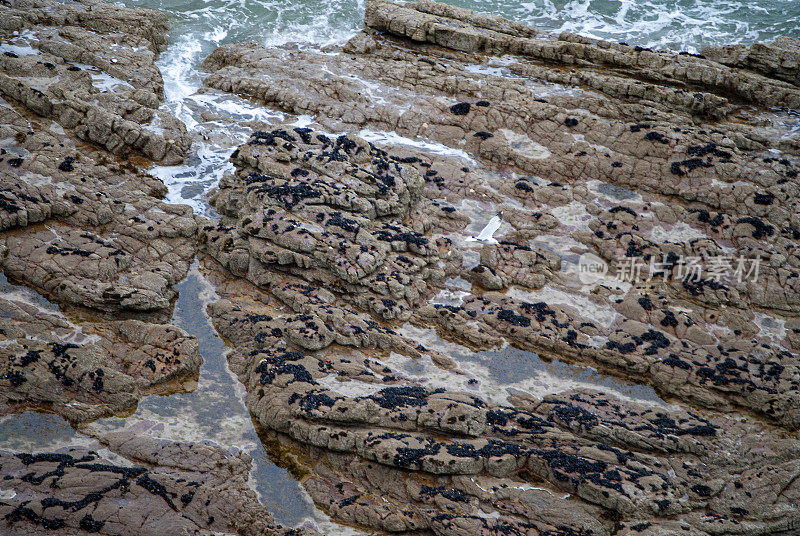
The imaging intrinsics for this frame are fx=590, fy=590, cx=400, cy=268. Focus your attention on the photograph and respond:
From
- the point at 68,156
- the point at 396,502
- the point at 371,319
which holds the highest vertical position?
the point at 68,156

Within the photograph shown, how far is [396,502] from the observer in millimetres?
18047

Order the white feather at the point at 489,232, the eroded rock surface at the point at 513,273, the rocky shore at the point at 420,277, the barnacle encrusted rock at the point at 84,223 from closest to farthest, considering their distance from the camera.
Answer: the rocky shore at the point at 420,277, the eroded rock surface at the point at 513,273, the barnacle encrusted rock at the point at 84,223, the white feather at the point at 489,232

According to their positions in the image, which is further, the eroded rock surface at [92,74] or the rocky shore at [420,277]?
the eroded rock surface at [92,74]

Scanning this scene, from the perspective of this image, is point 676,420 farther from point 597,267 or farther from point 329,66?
point 329,66

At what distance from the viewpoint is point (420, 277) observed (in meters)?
27.0

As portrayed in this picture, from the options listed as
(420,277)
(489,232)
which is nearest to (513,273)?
(489,232)

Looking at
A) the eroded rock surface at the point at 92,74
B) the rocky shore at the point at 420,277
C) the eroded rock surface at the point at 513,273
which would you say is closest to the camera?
the rocky shore at the point at 420,277

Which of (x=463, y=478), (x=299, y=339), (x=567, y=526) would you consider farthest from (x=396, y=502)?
(x=299, y=339)

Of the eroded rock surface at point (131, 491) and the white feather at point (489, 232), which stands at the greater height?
the white feather at point (489, 232)

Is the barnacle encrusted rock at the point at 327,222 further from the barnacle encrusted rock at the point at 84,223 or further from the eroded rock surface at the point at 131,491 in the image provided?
the eroded rock surface at the point at 131,491

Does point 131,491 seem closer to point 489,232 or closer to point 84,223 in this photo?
point 84,223

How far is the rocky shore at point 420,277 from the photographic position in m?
18.4

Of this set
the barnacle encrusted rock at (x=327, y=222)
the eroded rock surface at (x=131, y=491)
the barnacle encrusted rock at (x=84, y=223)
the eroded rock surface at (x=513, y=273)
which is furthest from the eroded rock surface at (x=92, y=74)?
the eroded rock surface at (x=131, y=491)

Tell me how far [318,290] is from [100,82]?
63.0 ft
